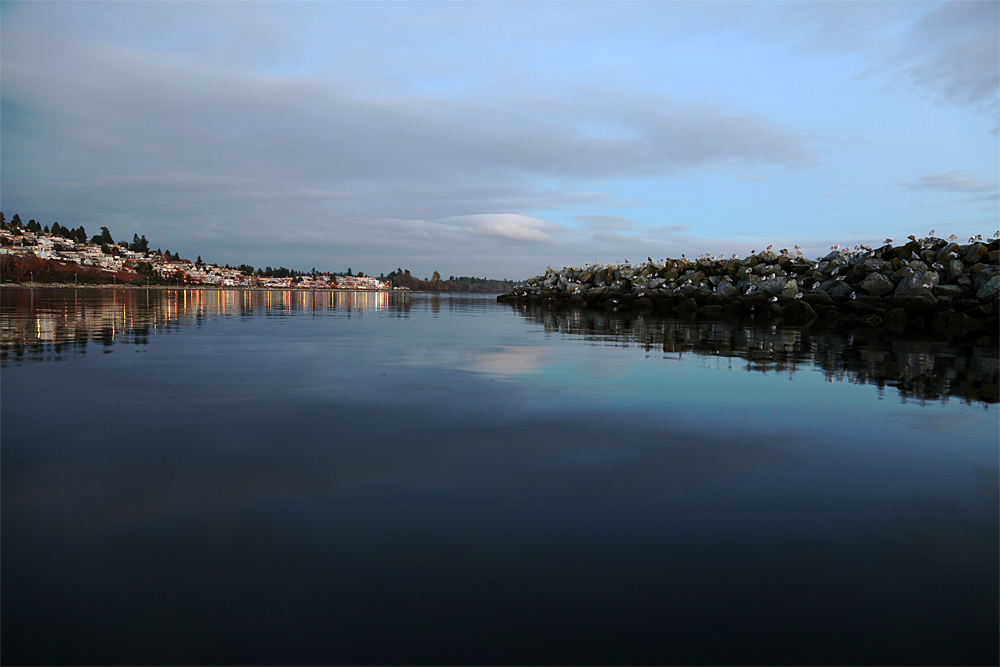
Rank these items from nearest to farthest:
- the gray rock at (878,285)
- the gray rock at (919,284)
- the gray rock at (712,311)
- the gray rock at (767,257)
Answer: the gray rock at (919,284) → the gray rock at (878,285) → the gray rock at (712,311) → the gray rock at (767,257)

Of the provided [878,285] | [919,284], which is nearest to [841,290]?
Answer: [878,285]

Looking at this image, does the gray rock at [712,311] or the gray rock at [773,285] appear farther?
the gray rock at [773,285]

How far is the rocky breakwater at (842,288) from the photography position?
20109 mm

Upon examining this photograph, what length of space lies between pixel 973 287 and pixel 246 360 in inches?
967

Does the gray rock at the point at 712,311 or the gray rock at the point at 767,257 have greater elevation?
the gray rock at the point at 767,257

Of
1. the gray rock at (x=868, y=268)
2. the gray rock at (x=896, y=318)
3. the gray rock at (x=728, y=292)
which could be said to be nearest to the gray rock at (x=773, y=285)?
the gray rock at (x=728, y=292)

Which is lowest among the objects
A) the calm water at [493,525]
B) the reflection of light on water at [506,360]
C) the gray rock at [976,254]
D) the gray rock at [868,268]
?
the calm water at [493,525]

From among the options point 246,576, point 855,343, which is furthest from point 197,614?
point 855,343

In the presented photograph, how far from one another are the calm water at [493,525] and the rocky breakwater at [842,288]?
15.5 meters

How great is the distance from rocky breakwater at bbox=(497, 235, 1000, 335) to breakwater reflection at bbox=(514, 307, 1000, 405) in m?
3.90

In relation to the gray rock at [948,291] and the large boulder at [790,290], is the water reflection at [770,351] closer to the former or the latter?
the gray rock at [948,291]

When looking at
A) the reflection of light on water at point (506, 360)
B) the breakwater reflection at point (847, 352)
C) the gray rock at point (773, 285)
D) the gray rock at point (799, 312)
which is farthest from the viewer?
the gray rock at point (773, 285)

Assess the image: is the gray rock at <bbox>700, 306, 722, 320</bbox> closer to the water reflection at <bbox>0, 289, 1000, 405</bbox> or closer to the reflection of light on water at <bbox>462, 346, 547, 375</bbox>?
the water reflection at <bbox>0, 289, 1000, 405</bbox>

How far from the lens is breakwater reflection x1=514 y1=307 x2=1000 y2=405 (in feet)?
28.6
